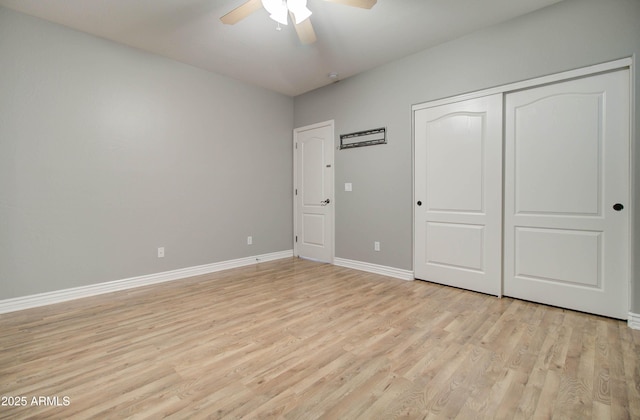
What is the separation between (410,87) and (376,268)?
235 cm

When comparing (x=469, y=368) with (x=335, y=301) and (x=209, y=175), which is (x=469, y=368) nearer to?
(x=335, y=301)

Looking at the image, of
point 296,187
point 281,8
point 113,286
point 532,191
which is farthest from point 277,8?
point 113,286

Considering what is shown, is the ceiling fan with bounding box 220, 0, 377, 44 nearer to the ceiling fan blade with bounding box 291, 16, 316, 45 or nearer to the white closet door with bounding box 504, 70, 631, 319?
the ceiling fan blade with bounding box 291, 16, 316, 45

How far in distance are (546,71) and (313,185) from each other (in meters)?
3.19

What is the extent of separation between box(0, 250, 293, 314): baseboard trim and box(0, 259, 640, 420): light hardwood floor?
119 mm

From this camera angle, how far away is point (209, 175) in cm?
410

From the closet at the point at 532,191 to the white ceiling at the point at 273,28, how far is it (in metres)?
0.74

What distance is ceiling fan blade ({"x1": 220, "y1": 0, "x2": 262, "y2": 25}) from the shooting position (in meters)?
2.28

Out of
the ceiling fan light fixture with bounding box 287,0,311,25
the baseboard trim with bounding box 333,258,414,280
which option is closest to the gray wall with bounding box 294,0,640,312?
the baseboard trim with bounding box 333,258,414,280

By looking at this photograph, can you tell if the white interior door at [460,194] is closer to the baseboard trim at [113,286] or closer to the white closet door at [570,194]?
the white closet door at [570,194]

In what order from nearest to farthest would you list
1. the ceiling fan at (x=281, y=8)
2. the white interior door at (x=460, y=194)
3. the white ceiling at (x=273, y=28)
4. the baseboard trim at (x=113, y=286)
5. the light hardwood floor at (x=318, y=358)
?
1. the light hardwood floor at (x=318, y=358)
2. the ceiling fan at (x=281, y=8)
3. the white ceiling at (x=273, y=28)
4. the baseboard trim at (x=113, y=286)
5. the white interior door at (x=460, y=194)

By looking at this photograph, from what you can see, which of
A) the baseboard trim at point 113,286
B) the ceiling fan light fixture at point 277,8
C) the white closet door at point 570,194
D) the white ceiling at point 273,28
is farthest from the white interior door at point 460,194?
the baseboard trim at point 113,286

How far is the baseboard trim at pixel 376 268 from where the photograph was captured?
3.74 m

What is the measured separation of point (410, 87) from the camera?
12.0 feet
